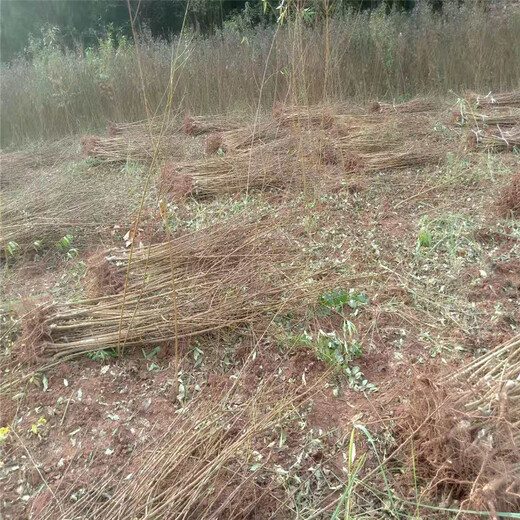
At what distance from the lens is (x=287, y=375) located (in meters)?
1.78

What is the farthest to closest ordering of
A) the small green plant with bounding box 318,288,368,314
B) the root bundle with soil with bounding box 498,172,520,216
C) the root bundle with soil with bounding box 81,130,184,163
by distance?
the root bundle with soil with bounding box 81,130,184,163
the root bundle with soil with bounding box 498,172,520,216
the small green plant with bounding box 318,288,368,314

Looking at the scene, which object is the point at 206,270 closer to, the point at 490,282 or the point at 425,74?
the point at 490,282

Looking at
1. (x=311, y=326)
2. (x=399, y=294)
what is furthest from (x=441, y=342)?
(x=311, y=326)

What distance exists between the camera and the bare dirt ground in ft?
4.31

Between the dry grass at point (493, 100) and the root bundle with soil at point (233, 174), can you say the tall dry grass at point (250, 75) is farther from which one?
the root bundle with soil at point (233, 174)

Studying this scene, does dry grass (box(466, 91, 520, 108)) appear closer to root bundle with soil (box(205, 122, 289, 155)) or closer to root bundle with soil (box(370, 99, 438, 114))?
root bundle with soil (box(370, 99, 438, 114))

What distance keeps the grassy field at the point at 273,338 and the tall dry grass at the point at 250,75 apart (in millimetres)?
1967

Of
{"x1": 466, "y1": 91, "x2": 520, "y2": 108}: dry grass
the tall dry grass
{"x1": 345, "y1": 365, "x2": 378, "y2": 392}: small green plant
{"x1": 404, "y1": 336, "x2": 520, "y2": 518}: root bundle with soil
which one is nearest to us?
{"x1": 404, "y1": 336, "x2": 520, "y2": 518}: root bundle with soil

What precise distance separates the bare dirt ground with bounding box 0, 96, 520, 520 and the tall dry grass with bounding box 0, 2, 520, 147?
9.72ft

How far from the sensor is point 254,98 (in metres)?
5.69

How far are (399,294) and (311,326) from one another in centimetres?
45

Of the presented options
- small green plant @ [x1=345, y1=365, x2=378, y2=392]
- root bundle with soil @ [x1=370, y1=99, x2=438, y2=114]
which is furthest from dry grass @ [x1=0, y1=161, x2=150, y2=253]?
root bundle with soil @ [x1=370, y1=99, x2=438, y2=114]

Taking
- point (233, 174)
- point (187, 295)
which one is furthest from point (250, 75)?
point (187, 295)

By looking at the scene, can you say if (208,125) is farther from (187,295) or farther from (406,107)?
(187,295)
